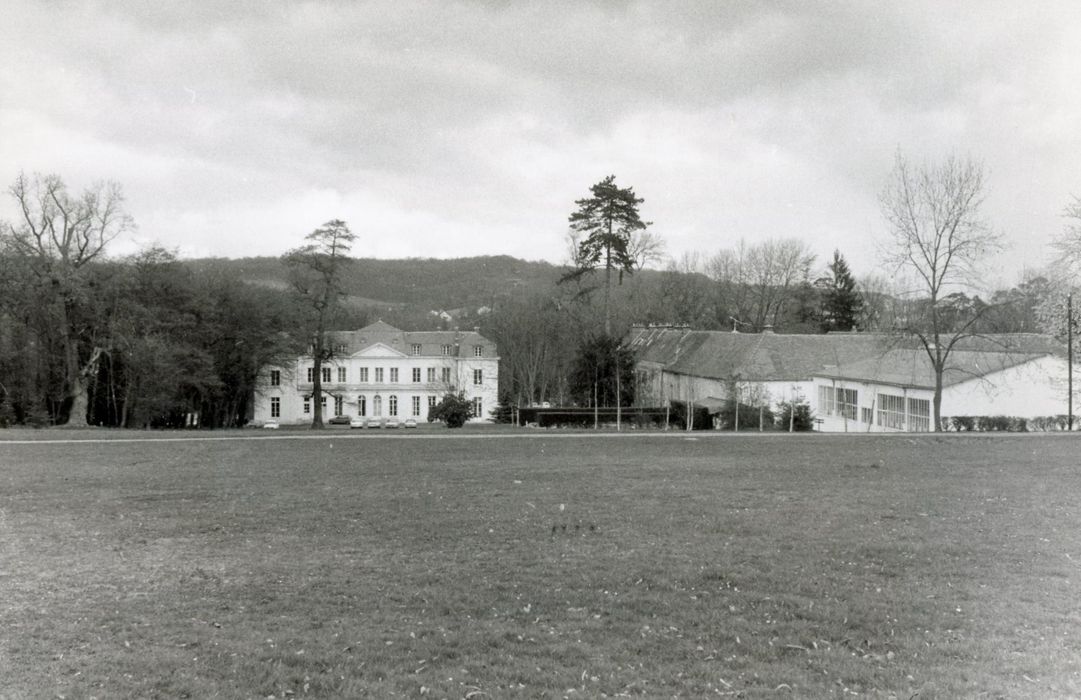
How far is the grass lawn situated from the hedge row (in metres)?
19.8

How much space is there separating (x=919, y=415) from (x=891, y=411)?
2000 millimetres

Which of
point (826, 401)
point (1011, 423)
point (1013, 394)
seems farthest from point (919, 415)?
point (826, 401)

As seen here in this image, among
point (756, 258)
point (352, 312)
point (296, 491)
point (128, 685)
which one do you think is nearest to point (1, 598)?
point (128, 685)

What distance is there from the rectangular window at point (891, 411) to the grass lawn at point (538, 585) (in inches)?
901

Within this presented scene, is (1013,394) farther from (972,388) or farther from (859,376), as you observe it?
(859,376)

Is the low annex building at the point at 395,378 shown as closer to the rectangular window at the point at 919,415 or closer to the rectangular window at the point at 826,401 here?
the rectangular window at the point at 826,401

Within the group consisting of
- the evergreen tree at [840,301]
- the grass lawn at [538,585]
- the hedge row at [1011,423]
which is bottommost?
the grass lawn at [538,585]

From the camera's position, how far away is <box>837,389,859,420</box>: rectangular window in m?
42.9

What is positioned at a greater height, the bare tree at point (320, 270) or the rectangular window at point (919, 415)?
the bare tree at point (320, 270)

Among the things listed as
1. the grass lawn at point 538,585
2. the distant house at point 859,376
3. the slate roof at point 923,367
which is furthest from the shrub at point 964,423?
the grass lawn at point 538,585

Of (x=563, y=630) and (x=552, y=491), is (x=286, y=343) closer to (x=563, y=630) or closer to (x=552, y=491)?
(x=552, y=491)

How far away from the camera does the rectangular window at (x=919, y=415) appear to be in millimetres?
37469

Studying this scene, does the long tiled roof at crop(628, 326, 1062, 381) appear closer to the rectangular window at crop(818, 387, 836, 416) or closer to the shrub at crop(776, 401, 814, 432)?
the rectangular window at crop(818, 387, 836, 416)

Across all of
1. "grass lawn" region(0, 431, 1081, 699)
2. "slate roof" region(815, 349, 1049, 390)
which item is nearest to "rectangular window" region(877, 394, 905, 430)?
"slate roof" region(815, 349, 1049, 390)
